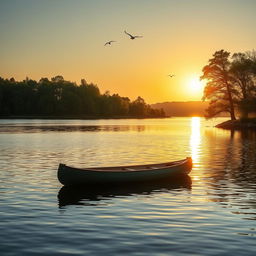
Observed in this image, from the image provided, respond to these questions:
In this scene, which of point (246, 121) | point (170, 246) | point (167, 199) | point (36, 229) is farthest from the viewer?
point (246, 121)

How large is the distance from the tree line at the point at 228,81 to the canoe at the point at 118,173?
239 ft

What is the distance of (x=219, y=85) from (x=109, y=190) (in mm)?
83997

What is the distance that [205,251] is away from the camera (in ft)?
43.1

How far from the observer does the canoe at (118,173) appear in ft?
79.3

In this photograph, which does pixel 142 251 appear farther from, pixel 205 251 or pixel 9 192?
pixel 9 192

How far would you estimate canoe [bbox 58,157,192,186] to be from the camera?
2416 cm

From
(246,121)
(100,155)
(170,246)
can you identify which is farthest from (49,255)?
(246,121)

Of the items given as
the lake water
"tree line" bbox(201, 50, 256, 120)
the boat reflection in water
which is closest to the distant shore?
"tree line" bbox(201, 50, 256, 120)

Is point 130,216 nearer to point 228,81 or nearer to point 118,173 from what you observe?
point 118,173

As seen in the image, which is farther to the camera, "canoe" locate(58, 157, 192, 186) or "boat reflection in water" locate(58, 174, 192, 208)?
"canoe" locate(58, 157, 192, 186)

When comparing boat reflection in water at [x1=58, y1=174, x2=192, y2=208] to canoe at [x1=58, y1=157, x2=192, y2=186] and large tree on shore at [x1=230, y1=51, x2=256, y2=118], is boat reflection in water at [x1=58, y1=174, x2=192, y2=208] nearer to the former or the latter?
canoe at [x1=58, y1=157, x2=192, y2=186]

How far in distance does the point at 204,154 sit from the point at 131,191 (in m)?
23.9

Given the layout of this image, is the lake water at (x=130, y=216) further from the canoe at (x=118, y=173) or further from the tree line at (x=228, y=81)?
the tree line at (x=228, y=81)

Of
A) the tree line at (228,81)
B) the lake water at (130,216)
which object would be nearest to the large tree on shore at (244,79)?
the tree line at (228,81)
